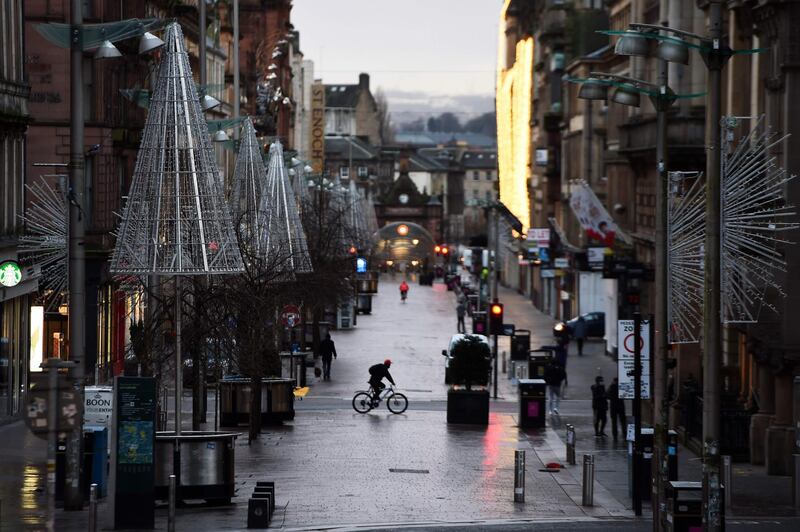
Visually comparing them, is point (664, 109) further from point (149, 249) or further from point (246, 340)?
point (246, 340)

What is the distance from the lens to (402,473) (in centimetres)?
3253

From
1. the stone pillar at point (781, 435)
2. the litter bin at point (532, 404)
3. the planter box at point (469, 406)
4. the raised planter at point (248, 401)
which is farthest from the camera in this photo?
the planter box at point (469, 406)

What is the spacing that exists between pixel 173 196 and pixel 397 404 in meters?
19.7

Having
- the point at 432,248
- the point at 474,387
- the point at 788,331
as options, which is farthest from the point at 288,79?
the point at 788,331

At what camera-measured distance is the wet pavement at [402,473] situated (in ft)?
86.2

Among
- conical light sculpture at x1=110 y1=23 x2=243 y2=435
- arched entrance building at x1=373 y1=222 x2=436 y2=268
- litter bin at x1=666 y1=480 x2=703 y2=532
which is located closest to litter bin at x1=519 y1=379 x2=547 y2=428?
conical light sculpture at x1=110 y1=23 x2=243 y2=435

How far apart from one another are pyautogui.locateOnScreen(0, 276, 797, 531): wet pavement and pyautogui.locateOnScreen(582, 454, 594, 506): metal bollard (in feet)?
0.69

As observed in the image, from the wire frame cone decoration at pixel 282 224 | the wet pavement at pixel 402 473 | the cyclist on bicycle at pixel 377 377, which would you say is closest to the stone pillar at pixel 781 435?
the wet pavement at pixel 402 473

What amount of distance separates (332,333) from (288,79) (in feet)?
195

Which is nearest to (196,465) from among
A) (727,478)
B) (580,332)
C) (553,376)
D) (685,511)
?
(685,511)

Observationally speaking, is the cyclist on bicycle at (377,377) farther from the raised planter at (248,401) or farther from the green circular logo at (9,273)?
the green circular logo at (9,273)

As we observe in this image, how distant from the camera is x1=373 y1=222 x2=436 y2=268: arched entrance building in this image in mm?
172875

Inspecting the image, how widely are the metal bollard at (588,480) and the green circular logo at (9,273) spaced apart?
14.6m

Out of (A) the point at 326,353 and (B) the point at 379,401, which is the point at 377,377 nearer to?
(B) the point at 379,401
